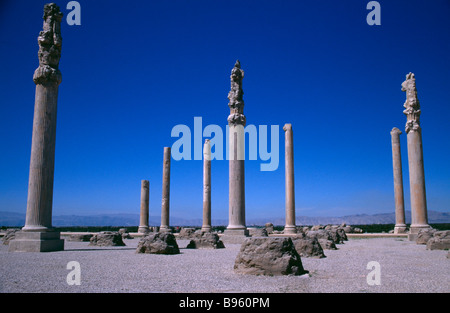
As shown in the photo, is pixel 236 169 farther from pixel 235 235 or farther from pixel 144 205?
pixel 144 205

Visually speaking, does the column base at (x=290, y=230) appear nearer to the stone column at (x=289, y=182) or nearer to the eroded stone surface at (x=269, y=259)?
the stone column at (x=289, y=182)

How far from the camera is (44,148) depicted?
1313 cm

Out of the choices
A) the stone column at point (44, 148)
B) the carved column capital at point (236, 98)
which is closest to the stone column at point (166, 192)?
the carved column capital at point (236, 98)

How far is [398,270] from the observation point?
8.12 meters

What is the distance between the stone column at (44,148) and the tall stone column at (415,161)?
16.4 meters

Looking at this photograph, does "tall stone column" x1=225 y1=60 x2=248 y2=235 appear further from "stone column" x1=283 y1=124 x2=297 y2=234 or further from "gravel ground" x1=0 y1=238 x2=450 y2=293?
"stone column" x1=283 y1=124 x2=297 y2=234

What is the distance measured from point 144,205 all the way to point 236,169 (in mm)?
15808

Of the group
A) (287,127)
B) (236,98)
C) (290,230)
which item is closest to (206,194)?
(290,230)

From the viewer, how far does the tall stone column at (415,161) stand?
1841 centimetres

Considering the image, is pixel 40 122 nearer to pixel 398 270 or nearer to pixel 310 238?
pixel 310 238

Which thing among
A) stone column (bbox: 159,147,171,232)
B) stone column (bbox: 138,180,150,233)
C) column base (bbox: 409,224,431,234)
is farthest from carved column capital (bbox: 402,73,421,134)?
stone column (bbox: 138,180,150,233)

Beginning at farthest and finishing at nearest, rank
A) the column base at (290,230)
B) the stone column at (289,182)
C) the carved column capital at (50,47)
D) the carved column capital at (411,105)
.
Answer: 1. the stone column at (289,182)
2. the column base at (290,230)
3. the carved column capital at (411,105)
4. the carved column capital at (50,47)

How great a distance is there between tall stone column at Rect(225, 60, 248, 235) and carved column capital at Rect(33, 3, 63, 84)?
25.3 feet
